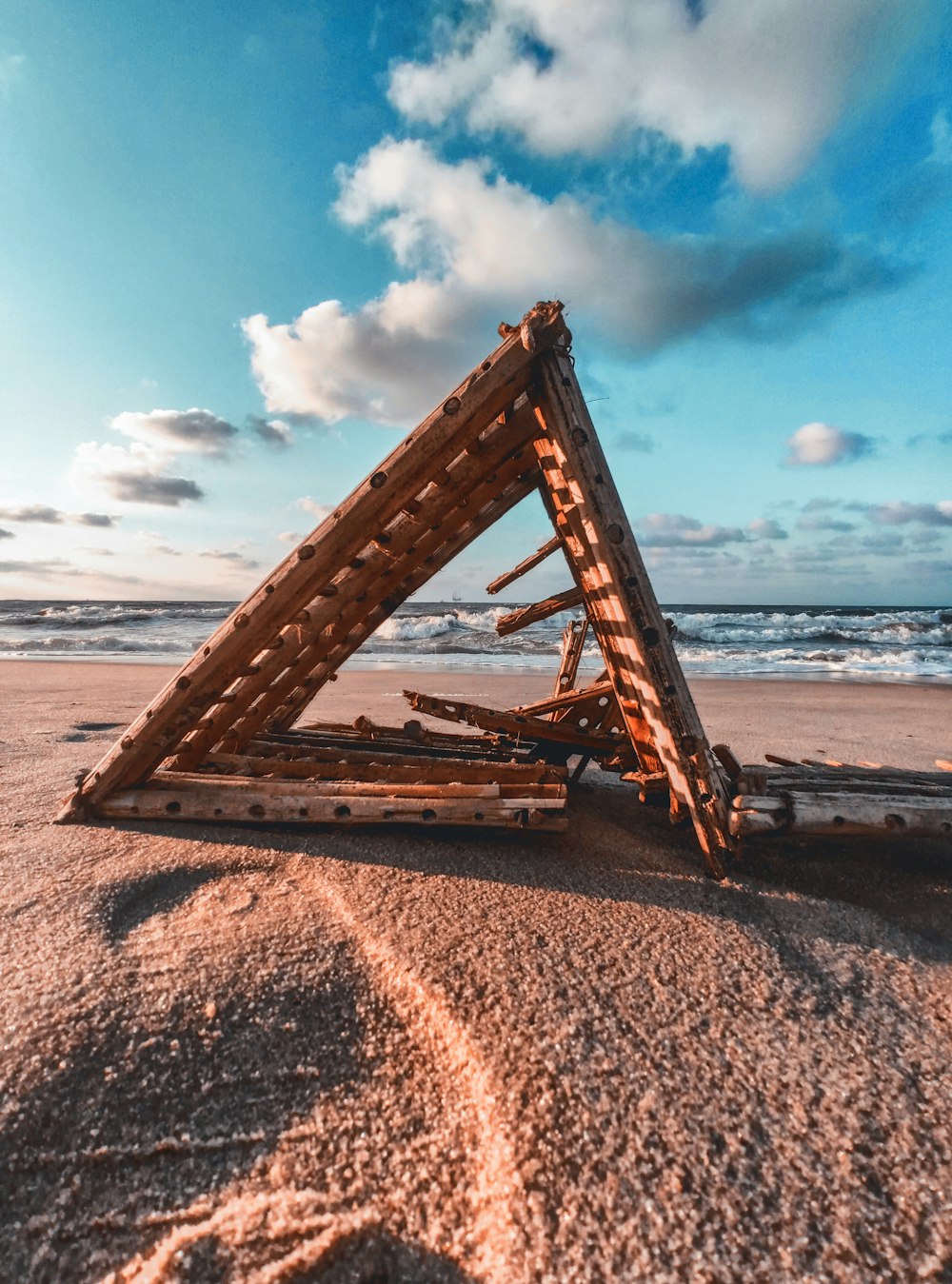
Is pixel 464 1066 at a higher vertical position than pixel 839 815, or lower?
lower

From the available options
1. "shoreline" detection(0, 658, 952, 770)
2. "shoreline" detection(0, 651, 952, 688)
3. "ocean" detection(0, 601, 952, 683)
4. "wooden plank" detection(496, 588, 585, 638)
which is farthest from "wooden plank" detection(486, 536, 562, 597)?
"ocean" detection(0, 601, 952, 683)

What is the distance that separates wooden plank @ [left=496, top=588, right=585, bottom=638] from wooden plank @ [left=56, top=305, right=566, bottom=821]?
1.96 meters

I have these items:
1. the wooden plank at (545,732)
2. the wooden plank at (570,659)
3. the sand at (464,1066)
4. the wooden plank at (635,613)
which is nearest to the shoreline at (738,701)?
the wooden plank at (570,659)

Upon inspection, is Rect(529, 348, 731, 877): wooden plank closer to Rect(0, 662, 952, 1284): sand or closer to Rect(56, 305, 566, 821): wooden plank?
Rect(56, 305, 566, 821): wooden plank

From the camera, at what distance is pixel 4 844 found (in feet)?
10.0

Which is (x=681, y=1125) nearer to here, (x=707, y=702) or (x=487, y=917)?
(x=487, y=917)

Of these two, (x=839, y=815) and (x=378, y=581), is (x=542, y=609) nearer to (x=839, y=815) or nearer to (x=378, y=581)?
(x=378, y=581)

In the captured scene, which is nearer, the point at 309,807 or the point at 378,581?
the point at 309,807

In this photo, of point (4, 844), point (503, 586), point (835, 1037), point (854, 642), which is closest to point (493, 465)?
point (503, 586)

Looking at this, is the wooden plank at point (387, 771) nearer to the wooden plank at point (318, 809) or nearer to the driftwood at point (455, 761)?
the driftwood at point (455, 761)

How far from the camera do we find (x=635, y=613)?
2.94m

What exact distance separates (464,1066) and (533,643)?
24094 millimetres

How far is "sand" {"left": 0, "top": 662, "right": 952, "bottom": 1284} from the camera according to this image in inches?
51.3

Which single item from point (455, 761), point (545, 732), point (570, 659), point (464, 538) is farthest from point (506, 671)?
point (455, 761)
